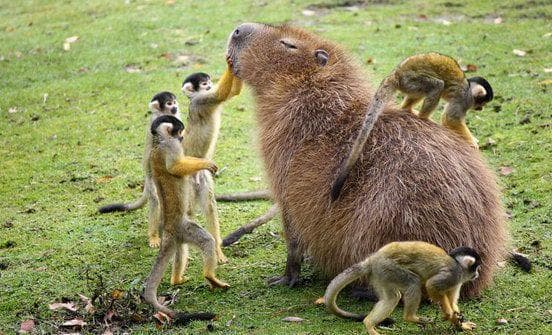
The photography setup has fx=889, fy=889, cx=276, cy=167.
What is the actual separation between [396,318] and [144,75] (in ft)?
23.6

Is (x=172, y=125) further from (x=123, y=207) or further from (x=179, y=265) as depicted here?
(x=123, y=207)

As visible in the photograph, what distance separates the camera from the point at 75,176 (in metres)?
9.05

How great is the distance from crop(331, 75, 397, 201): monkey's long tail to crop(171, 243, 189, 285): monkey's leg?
4.55 ft

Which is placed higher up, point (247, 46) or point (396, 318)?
point (247, 46)

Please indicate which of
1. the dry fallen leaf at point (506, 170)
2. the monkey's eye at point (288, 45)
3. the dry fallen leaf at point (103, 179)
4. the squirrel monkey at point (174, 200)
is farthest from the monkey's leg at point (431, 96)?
the dry fallen leaf at point (103, 179)

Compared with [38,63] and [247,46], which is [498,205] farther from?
[38,63]

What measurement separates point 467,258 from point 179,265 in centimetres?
232

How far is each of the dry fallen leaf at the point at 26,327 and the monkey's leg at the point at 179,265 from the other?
1.11 metres

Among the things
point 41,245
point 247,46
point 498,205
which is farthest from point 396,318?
point 41,245

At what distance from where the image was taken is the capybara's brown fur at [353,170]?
5.42 m

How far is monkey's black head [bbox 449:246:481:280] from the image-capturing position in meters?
4.99

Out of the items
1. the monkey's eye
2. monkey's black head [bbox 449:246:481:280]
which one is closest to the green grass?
monkey's black head [bbox 449:246:481:280]

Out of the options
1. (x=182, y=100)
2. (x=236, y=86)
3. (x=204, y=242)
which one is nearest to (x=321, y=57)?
(x=236, y=86)

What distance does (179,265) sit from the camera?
21.2 ft
